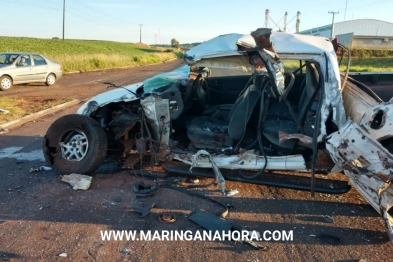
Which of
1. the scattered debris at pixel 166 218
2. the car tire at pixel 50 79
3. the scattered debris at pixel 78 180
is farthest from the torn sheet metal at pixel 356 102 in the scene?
the car tire at pixel 50 79

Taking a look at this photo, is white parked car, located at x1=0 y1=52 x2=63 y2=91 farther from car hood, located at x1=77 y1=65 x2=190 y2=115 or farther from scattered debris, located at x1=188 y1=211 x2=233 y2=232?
scattered debris, located at x1=188 y1=211 x2=233 y2=232

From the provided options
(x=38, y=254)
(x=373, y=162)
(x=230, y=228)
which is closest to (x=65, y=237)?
(x=38, y=254)

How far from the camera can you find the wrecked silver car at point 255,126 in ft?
9.72

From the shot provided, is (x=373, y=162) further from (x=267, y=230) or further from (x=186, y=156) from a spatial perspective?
(x=186, y=156)

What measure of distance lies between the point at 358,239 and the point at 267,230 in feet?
2.61

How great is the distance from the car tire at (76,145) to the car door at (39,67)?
10.9 m

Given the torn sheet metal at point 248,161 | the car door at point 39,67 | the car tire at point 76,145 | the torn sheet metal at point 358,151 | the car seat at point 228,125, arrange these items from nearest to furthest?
1. the torn sheet metal at point 358,151
2. the torn sheet metal at point 248,161
3. the car seat at point 228,125
4. the car tire at point 76,145
5. the car door at point 39,67

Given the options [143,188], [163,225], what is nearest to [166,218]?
[163,225]

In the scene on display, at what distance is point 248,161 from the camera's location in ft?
12.4

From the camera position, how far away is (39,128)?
711 cm

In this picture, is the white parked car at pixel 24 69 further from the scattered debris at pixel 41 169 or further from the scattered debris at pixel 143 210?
the scattered debris at pixel 143 210

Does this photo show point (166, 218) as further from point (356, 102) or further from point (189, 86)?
point (356, 102)

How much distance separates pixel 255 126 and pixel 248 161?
0.62 meters

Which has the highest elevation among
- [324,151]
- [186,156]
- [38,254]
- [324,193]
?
[324,151]
